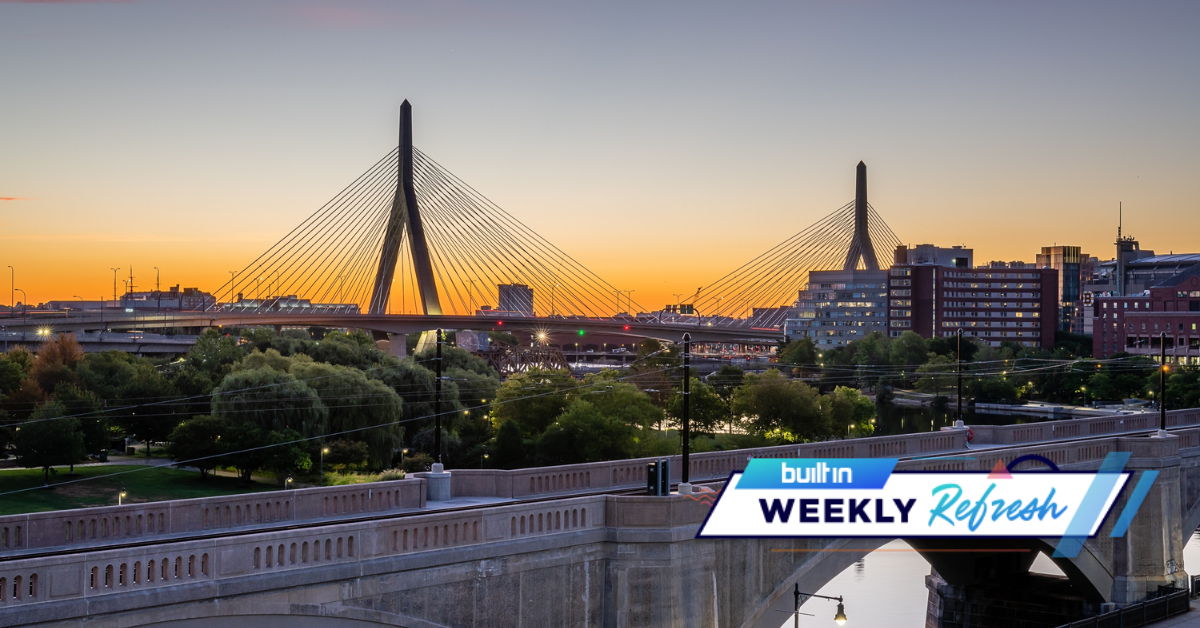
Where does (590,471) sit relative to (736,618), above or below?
above

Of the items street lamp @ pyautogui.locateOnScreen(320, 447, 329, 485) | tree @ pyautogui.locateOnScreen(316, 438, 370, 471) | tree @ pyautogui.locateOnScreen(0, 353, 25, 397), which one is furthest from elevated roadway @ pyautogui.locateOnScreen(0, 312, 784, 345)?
street lamp @ pyautogui.locateOnScreen(320, 447, 329, 485)

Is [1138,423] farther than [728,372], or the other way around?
[728,372]

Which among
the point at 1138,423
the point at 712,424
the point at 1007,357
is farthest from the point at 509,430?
the point at 1007,357

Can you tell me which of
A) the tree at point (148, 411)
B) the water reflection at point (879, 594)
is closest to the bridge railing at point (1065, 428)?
the water reflection at point (879, 594)

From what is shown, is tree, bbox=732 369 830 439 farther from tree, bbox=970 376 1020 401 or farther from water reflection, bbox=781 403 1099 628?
tree, bbox=970 376 1020 401

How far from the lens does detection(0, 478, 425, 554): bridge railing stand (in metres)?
16.7

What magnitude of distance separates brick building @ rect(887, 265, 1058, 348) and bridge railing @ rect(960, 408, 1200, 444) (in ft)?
434

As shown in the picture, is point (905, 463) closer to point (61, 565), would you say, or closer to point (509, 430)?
point (61, 565)

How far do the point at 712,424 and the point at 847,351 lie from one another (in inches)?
3111

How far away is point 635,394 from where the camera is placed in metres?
66.5

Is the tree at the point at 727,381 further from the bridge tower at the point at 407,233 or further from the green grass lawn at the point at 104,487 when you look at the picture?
the green grass lawn at the point at 104,487

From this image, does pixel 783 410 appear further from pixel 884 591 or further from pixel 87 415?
pixel 87 415

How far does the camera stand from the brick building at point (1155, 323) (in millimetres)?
134875

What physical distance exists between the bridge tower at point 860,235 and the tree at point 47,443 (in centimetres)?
10983
